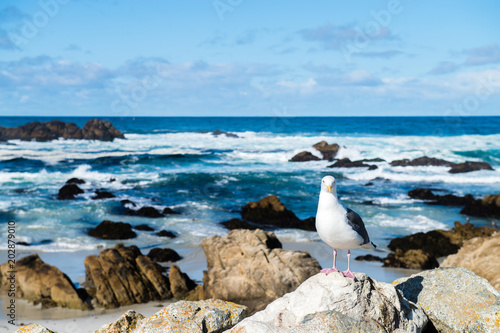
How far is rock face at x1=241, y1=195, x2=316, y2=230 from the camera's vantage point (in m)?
18.4

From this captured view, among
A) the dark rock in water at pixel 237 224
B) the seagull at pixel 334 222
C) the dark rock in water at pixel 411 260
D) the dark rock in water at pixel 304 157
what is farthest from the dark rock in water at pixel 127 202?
the dark rock in water at pixel 304 157

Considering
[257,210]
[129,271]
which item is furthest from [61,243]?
[257,210]

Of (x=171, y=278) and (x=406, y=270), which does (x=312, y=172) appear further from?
(x=171, y=278)

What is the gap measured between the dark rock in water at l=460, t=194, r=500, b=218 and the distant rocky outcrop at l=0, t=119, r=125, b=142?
48061mm

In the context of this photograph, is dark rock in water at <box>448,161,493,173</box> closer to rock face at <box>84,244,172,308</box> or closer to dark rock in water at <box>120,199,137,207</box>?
dark rock in water at <box>120,199,137,207</box>

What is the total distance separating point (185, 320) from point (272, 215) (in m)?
14.6

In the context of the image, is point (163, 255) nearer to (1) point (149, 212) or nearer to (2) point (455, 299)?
(1) point (149, 212)

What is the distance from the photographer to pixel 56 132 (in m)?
59.0

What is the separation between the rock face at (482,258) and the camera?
311 inches

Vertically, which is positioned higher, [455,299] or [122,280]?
[455,299]

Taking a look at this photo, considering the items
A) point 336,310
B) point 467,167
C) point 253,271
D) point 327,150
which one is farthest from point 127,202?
point 467,167

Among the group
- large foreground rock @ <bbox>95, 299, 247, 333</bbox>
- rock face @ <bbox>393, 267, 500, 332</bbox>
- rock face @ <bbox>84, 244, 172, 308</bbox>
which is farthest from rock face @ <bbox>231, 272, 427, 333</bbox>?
rock face @ <bbox>84, 244, 172, 308</bbox>

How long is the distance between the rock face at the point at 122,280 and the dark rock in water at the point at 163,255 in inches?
78.1

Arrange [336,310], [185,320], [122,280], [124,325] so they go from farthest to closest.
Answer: [122,280], [124,325], [185,320], [336,310]
